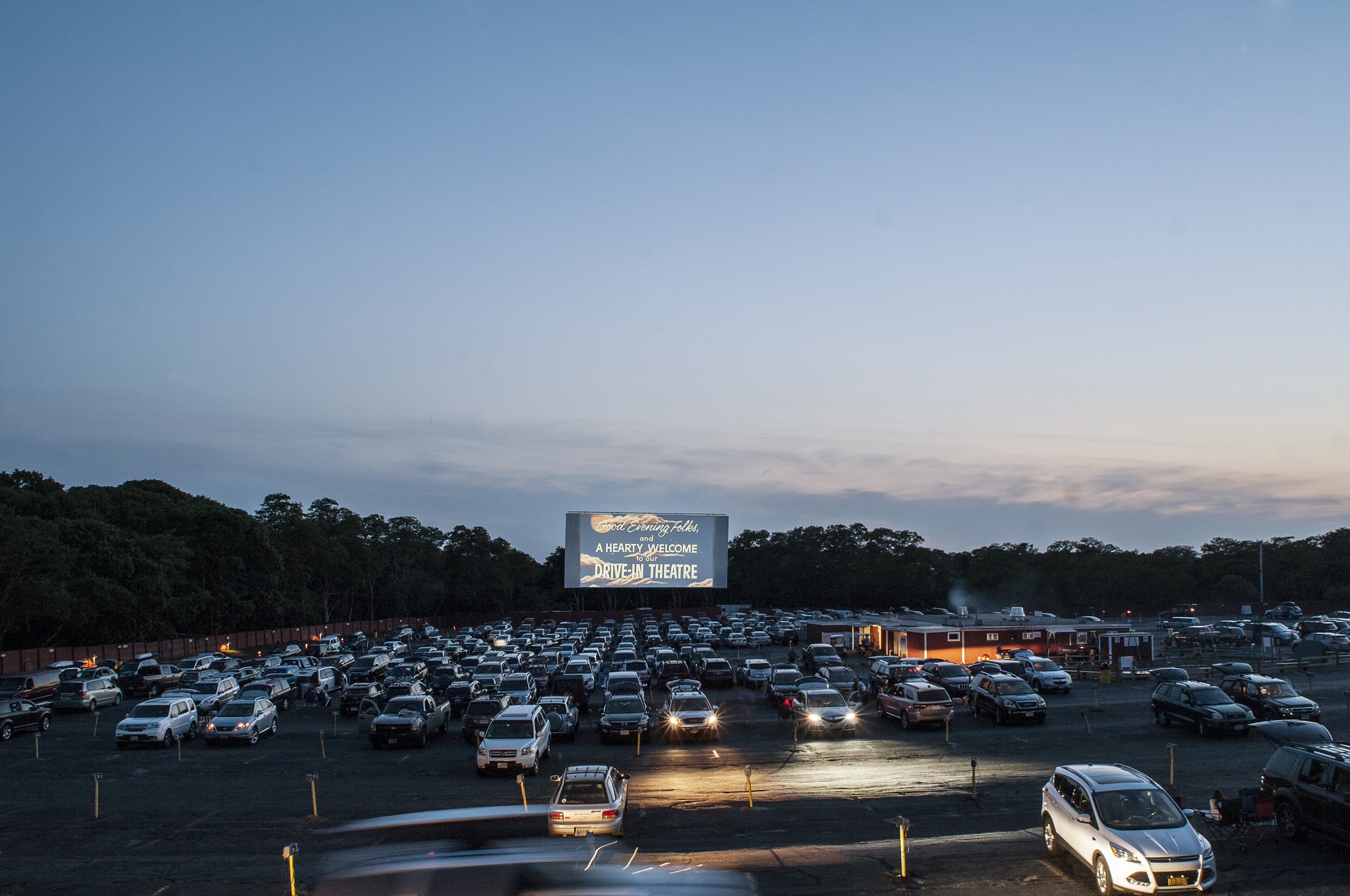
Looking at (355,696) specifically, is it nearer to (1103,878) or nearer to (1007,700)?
(1007,700)

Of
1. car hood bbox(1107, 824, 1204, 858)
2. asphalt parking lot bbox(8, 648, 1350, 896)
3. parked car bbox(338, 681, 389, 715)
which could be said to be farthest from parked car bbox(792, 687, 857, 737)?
parked car bbox(338, 681, 389, 715)

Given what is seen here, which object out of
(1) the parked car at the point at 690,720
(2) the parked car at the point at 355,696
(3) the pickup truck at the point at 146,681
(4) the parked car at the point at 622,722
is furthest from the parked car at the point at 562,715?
(3) the pickup truck at the point at 146,681

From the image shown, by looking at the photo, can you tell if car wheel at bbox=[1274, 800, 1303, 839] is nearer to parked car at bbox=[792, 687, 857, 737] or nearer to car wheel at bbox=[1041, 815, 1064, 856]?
car wheel at bbox=[1041, 815, 1064, 856]

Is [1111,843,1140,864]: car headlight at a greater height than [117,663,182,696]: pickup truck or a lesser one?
greater

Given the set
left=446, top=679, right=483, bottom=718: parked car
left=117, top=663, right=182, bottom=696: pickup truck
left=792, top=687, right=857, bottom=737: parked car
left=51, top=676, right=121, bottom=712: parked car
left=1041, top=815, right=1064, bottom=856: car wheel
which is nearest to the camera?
left=1041, top=815, right=1064, bottom=856: car wheel

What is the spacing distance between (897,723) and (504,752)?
1389 cm

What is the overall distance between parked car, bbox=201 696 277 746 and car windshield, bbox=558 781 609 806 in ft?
54.4

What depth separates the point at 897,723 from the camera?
2936cm

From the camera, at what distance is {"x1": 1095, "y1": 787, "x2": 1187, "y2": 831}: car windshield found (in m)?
12.0

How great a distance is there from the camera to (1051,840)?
13.7 m

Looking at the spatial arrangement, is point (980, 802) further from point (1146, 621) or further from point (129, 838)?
point (1146, 621)

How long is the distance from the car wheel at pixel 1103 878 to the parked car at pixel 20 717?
31430 millimetres

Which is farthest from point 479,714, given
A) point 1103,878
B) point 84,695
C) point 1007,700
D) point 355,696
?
point 84,695

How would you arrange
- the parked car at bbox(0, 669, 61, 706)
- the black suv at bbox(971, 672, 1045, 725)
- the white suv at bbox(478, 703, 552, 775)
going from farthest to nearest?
the parked car at bbox(0, 669, 61, 706)
the black suv at bbox(971, 672, 1045, 725)
the white suv at bbox(478, 703, 552, 775)
